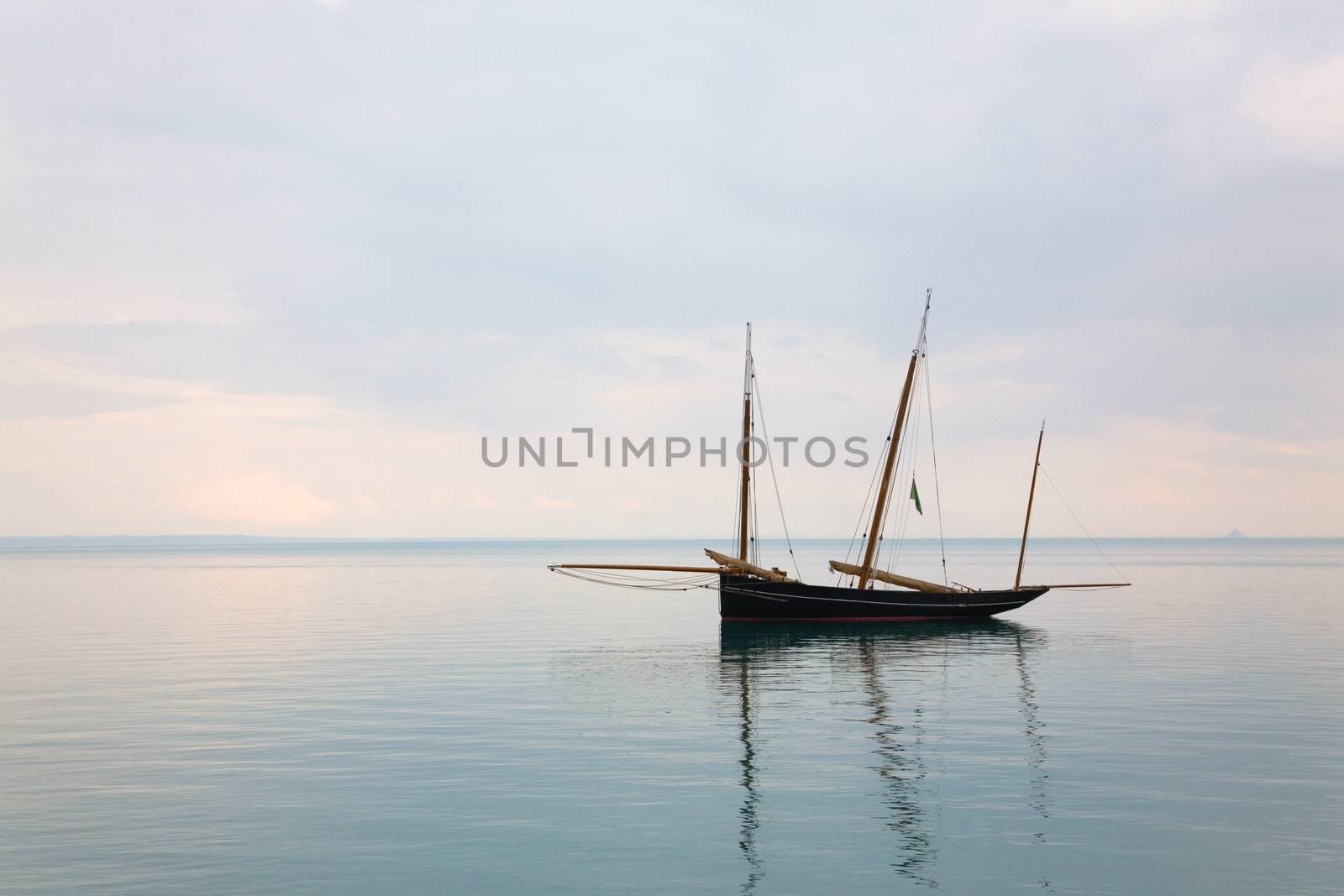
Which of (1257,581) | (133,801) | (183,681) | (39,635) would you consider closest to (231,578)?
(39,635)

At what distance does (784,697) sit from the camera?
122ft

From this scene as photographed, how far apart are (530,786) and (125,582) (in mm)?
132089

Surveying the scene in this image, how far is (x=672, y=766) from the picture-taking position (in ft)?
83.7

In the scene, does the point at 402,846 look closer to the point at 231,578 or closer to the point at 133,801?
the point at 133,801

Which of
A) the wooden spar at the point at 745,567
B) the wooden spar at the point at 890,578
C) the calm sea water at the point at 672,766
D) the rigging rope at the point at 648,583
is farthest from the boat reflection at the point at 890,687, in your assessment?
the rigging rope at the point at 648,583

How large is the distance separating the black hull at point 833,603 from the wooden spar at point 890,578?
636 mm

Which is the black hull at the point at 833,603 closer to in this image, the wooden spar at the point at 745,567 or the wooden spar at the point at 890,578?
the wooden spar at the point at 745,567

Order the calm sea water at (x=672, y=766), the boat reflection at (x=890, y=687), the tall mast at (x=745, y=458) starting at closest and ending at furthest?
1. the calm sea water at (x=672, y=766)
2. the boat reflection at (x=890, y=687)
3. the tall mast at (x=745, y=458)

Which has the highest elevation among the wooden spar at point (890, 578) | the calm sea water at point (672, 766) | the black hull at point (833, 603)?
the wooden spar at point (890, 578)

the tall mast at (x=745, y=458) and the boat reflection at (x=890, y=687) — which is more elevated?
the tall mast at (x=745, y=458)

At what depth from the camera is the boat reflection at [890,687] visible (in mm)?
20031

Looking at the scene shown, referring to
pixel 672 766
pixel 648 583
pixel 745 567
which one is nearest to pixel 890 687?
pixel 672 766

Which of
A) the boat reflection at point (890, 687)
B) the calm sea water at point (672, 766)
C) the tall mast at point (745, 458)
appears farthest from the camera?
the tall mast at point (745, 458)

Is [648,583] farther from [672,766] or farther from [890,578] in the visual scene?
[672,766]
